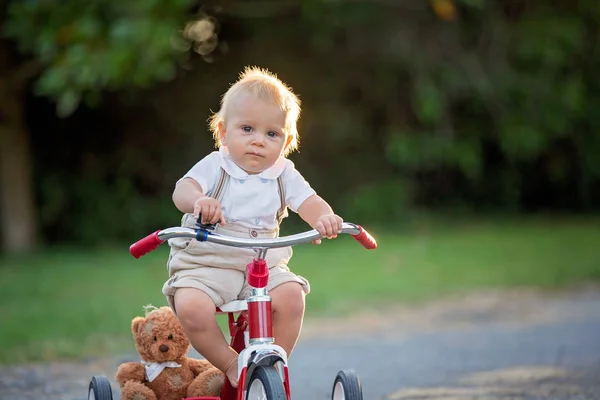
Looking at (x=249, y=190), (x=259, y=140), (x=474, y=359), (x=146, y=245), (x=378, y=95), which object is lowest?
(x=146, y=245)

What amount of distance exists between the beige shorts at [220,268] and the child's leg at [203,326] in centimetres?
6

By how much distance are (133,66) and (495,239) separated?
5839mm

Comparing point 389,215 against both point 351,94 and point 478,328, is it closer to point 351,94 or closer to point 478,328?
point 351,94

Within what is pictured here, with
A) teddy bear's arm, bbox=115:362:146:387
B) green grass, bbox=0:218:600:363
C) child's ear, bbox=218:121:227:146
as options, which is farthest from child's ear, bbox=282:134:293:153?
green grass, bbox=0:218:600:363

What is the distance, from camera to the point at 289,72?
1480cm

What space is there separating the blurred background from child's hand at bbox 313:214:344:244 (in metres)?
7.14

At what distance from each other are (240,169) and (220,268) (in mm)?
364

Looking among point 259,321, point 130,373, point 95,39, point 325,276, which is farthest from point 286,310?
point 95,39

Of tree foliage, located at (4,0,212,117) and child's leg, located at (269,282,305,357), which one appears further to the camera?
tree foliage, located at (4,0,212,117)

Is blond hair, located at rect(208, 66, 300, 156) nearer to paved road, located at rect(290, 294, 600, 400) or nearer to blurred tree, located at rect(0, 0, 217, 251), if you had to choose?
paved road, located at rect(290, 294, 600, 400)

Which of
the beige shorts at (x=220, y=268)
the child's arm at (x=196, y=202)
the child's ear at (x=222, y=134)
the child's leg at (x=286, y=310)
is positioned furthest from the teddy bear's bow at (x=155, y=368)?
the child's ear at (x=222, y=134)

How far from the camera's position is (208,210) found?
3.26m

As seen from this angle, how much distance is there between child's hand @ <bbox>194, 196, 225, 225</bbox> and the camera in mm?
3256

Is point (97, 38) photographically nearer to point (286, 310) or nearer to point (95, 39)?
point (95, 39)
